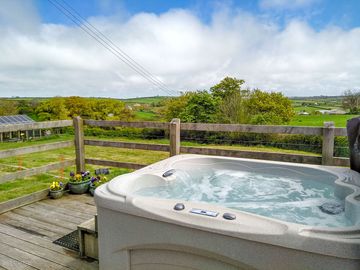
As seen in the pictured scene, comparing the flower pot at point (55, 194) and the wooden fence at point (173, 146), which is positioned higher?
the wooden fence at point (173, 146)

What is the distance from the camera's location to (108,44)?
21.9 feet

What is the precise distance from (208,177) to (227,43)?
3.66 metres

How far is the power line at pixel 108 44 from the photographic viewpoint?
4.88 metres

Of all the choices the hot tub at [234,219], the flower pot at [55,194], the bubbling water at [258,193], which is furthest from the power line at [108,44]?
the bubbling water at [258,193]

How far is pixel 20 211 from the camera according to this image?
279 centimetres

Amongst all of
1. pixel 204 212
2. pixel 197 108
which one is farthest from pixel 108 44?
pixel 204 212

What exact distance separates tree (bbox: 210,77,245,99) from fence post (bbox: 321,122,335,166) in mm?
5826

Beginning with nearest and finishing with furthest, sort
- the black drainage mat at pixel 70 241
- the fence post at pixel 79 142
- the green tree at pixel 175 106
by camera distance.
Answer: the black drainage mat at pixel 70 241, the fence post at pixel 79 142, the green tree at pixel 175 106

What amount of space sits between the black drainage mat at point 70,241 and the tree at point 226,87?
22.3ft

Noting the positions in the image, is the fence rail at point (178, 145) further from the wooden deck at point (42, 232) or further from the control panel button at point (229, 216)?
the control panel button at point (229, 216)

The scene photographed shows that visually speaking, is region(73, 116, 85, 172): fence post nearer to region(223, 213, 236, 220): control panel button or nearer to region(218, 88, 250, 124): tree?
region(223, 213, 236, 220): control panel button

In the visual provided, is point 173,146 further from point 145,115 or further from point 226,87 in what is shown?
point 145,115

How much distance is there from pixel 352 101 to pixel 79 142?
22.0 feet

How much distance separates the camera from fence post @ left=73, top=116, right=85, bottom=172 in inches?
141
